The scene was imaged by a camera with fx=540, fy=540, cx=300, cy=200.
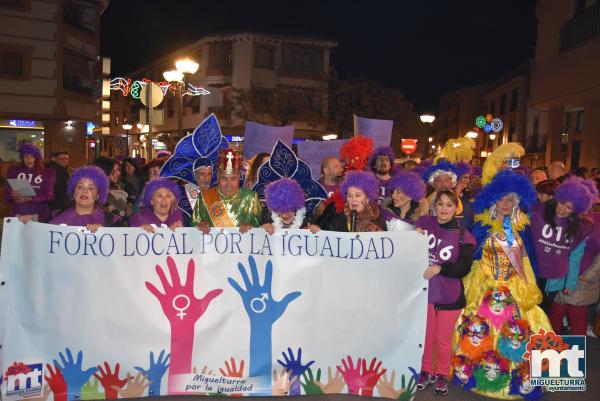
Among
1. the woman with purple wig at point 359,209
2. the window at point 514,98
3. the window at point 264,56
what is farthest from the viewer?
the window at point 514,98

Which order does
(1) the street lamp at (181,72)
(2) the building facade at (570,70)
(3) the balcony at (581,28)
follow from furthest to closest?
(2) the building facade at (570,70) → (3) the balcony at (581,28) → (1) the street lamp at (181,72)

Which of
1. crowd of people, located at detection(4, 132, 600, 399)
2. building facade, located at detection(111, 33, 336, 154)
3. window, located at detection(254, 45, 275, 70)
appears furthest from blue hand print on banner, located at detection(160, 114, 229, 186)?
window, located at detection(254, 45, 275, 70)

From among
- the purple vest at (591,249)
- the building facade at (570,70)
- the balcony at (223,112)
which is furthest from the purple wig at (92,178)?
the balcony at (223,112)

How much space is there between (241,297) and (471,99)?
55.0 m

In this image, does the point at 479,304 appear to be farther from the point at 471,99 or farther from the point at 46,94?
the point at 471,99

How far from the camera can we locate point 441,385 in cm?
449

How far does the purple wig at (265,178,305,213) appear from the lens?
4.89 m

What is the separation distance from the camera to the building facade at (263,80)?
37031 millimetres

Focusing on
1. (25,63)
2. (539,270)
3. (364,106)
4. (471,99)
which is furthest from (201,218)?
(471,99)

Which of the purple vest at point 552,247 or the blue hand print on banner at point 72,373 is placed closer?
the blue hand print on banner at point 72,373

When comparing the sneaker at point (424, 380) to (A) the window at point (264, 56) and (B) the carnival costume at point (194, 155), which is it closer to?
(B) the carnival costume at point (194, 155)

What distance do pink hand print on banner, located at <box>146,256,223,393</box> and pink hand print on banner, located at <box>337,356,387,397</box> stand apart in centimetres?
119

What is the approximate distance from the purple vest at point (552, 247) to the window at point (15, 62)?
2358 centimetres

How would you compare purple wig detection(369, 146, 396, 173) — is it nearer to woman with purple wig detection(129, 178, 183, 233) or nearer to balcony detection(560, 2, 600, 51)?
woman with purple wig detection(129, 178, 183, 233)
